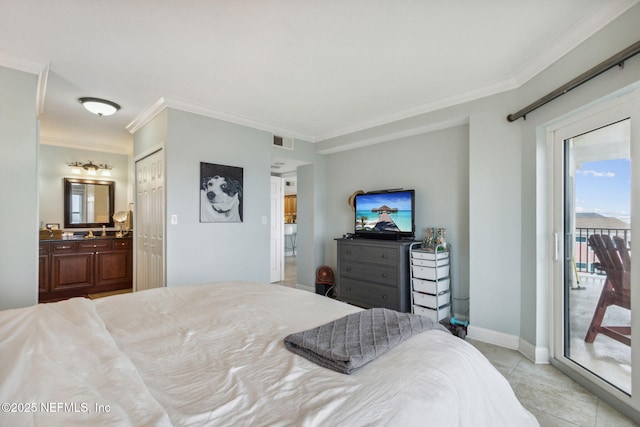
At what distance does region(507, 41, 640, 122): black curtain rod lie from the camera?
1663mm

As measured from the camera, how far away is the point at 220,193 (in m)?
3.68

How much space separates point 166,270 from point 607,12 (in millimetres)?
4199

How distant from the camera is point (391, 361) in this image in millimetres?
1059

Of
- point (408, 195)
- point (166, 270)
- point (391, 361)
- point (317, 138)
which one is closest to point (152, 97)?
point (166, 270)

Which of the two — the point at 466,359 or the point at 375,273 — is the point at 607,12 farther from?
the point at 375,273

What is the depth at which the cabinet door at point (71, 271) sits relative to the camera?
4.30 metres

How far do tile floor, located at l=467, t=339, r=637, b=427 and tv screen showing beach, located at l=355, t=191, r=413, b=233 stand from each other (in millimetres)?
1734

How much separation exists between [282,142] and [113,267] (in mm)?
3428

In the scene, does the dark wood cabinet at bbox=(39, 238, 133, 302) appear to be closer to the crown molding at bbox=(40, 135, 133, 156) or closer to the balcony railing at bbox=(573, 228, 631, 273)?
the crown molding at bbox=(40, 135, 133, 156)

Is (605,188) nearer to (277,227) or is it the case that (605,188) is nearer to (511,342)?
(511,342)

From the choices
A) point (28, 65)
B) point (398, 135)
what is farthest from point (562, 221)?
point (28, 65)

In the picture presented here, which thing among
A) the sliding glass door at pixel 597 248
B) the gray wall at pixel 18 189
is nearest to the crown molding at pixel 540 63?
the sliding glass door at pixel 597 248

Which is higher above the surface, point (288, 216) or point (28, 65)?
point (28, 65)

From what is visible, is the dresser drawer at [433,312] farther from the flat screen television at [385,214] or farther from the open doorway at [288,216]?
the open doorway at [288,216]
